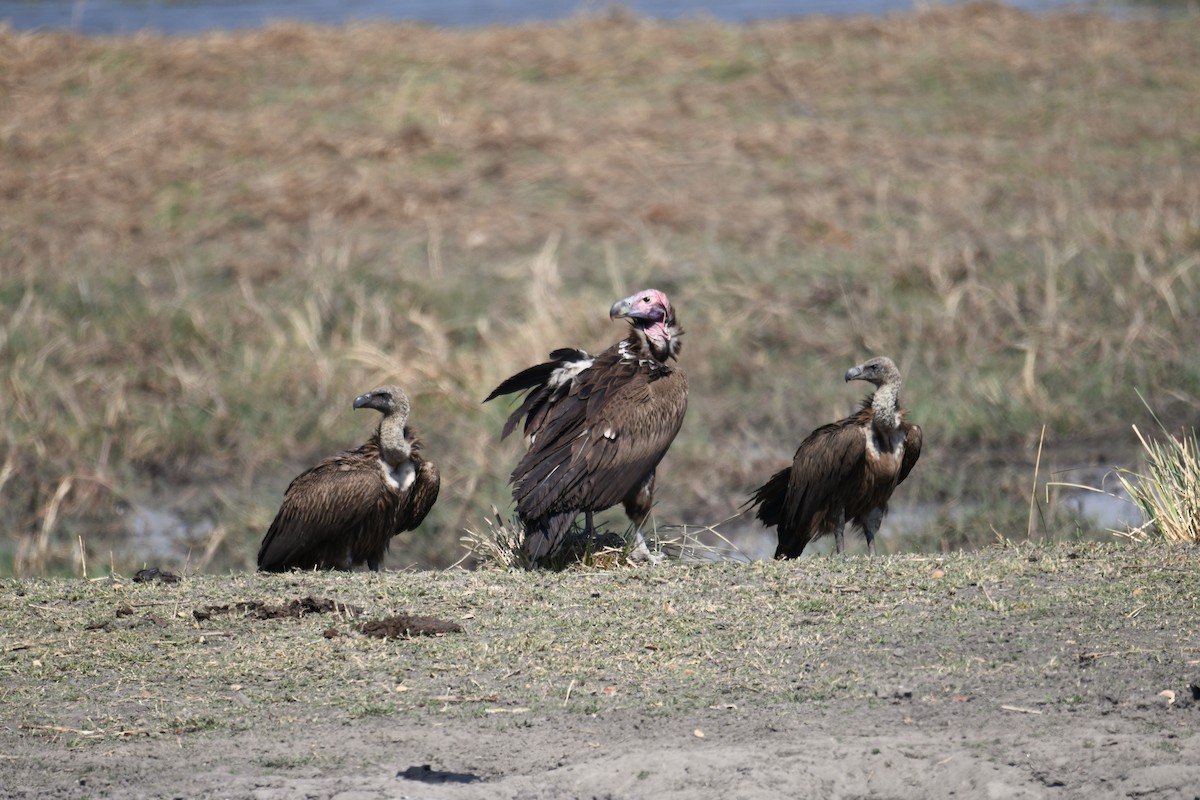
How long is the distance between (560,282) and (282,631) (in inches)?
335

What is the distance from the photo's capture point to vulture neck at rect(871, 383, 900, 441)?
8.09 metres

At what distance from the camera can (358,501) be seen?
320 inches

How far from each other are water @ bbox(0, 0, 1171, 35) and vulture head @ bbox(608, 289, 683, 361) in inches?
724

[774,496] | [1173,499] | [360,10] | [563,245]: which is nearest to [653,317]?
[774,496]

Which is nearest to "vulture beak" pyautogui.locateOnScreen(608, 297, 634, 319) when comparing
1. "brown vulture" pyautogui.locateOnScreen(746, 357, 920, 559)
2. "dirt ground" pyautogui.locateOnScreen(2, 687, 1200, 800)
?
"brown vulture" pyautogui.locateOnScreen(746, 357, 920, 559)

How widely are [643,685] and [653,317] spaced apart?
10.2 feet

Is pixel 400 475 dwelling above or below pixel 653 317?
below

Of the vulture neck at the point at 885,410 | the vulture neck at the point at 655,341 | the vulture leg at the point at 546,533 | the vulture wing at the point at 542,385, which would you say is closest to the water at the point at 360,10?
the vulture neck at the point at 655,341

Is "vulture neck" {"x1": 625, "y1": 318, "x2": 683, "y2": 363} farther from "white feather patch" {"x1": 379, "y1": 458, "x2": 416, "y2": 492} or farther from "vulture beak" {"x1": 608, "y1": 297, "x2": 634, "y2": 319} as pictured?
"white feather patch" {"x1": 379, "y1": 458, "x2": 416, "y2": 492}

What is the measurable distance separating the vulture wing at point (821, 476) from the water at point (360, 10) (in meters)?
19.0

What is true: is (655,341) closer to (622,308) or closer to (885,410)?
(622,308)

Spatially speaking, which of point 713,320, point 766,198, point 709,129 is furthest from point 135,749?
point 709,129

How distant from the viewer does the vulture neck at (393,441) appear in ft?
27.1

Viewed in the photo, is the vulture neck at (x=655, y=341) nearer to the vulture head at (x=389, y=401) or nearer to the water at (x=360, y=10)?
the vulture head at (x=389, y=401)
